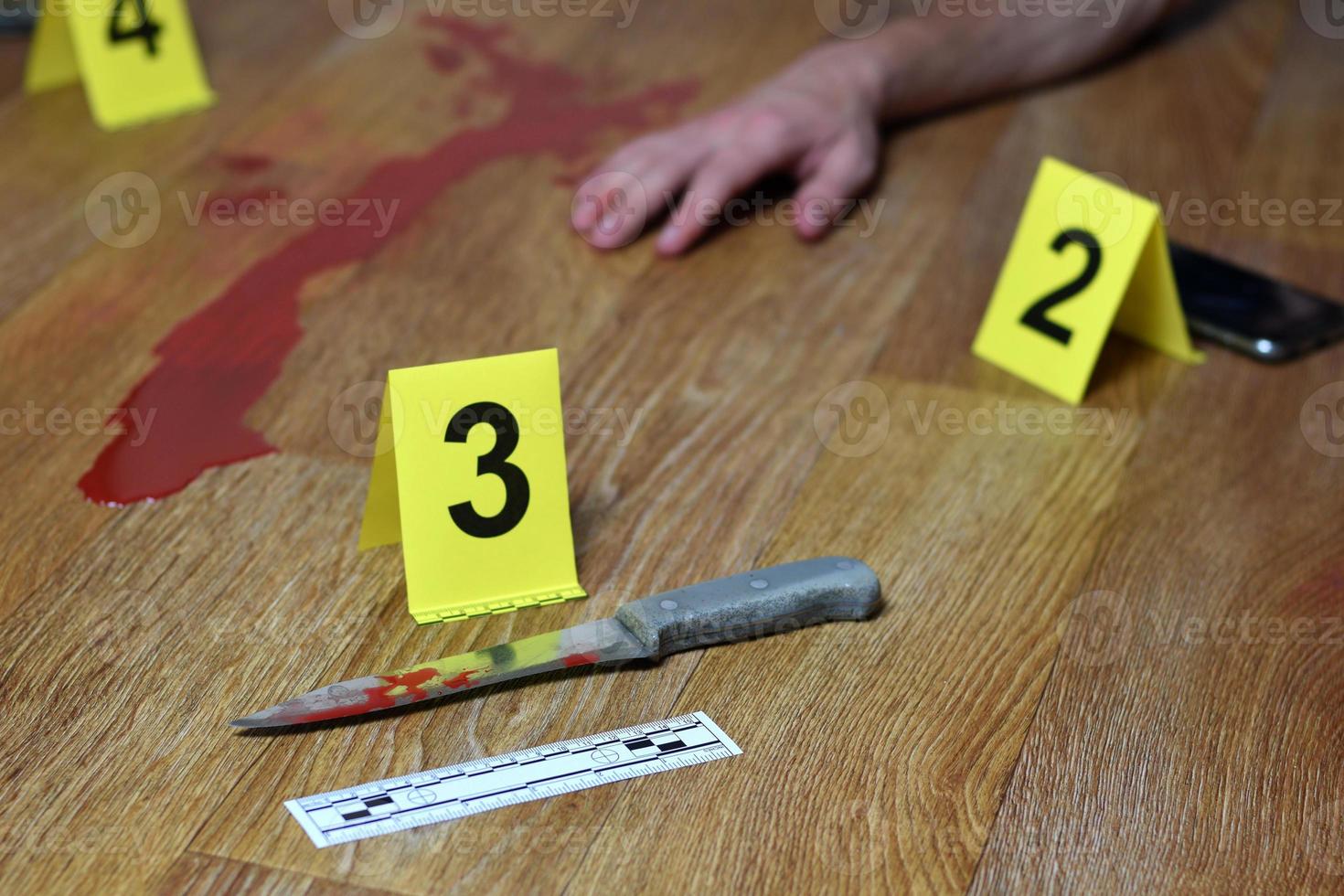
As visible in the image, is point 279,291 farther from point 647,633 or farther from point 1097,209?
point 1097,209

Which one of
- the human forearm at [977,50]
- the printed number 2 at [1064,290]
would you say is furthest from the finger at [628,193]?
the printed number 2 at [1064,290]

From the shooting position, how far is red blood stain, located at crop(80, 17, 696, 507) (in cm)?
102

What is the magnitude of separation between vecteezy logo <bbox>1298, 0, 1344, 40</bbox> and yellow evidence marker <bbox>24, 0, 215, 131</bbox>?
4.56 feet

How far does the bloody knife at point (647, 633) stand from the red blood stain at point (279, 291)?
0.28 meters

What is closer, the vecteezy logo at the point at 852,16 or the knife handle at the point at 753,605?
the knife handle at the point at 753,605

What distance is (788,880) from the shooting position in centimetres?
72

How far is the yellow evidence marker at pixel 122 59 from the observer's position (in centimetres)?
142

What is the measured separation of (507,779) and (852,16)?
1.22 metres

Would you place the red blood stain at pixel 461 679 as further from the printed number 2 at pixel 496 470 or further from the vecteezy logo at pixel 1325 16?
the vecteezy logo at pixel 1325 16

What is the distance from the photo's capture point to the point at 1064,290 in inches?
44.3

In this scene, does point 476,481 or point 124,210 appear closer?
point 476,481

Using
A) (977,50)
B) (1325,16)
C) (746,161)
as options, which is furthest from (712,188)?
(1325,16)

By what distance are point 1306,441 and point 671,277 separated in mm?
552

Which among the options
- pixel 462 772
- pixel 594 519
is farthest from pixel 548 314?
pixel 462 772
